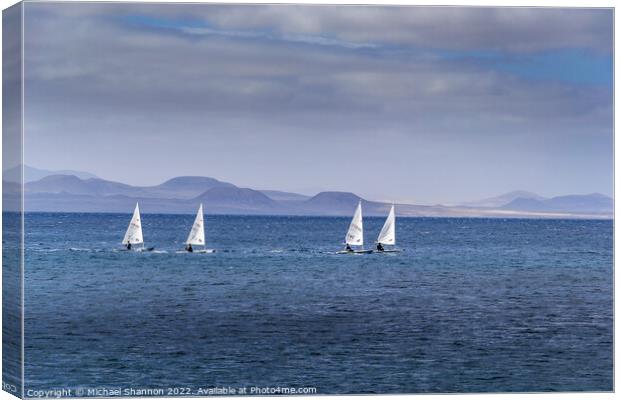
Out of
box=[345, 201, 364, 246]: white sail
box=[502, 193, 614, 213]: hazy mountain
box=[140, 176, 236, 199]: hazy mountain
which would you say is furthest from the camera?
box=[345, 201, 364, 246]: white sail

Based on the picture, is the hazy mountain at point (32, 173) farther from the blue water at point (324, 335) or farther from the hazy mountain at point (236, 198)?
the hazy mountain at point (236, 198)

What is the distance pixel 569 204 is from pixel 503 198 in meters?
2.11

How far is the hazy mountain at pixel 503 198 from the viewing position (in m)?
37.3

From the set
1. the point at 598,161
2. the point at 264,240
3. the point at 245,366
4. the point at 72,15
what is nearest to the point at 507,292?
the point at 598,161

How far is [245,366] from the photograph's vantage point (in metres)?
32.1

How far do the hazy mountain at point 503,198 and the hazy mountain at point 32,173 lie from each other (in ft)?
38.1

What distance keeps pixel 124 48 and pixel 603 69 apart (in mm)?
12051

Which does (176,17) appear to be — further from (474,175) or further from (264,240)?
(264,240)

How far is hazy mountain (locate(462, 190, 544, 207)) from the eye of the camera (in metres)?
37.3

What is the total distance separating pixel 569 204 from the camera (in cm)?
3738

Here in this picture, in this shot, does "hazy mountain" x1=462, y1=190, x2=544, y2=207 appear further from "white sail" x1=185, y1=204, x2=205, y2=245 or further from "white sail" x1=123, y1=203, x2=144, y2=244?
"white sail" x1=185, y1=204, x2=205, y2=245

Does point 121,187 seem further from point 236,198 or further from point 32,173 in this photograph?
point 32,173

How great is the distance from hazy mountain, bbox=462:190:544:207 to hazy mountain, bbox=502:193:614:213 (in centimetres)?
19

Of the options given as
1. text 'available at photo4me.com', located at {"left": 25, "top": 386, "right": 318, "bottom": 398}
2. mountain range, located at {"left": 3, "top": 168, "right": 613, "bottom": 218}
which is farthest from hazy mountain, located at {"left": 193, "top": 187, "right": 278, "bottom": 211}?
text 'available at photo4me.com', located at {"left": 25, "top": 386, "right": 318, "bottom": 398}
